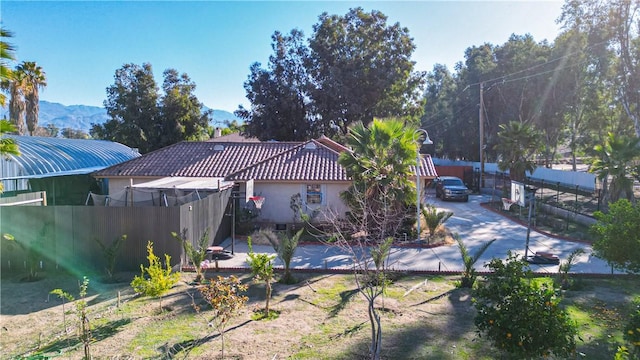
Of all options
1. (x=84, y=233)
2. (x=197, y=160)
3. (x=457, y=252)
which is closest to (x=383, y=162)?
(x=457, y=252)

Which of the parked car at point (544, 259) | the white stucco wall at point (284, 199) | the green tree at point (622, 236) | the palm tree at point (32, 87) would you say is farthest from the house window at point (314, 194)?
the palm tree at point (32, 87)

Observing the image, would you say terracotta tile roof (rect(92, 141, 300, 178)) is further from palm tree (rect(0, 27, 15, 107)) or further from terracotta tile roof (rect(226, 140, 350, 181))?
palm tree (rect(0, 27, 15, 107))

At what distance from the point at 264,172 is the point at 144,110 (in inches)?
1008

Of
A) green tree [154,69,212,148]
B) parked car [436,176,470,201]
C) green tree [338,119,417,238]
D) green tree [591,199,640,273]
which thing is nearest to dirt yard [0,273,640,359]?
green tree [591,199,640,273]

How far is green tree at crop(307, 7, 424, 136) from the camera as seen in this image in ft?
104

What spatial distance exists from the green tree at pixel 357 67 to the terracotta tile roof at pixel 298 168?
39.9ft

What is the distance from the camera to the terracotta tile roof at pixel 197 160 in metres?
19.9

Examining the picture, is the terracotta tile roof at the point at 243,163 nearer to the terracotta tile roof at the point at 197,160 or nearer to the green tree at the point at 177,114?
the terracotta tile roof at the point at 197,160

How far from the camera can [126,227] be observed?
12000mm

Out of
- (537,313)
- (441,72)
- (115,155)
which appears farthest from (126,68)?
(441,72)

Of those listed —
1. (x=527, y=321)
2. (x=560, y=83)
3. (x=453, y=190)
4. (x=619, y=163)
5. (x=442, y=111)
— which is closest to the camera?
(x=527, y=321)

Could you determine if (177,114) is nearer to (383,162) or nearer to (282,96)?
(282,96)

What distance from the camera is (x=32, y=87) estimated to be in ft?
96.9

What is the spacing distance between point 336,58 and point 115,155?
1775cm
